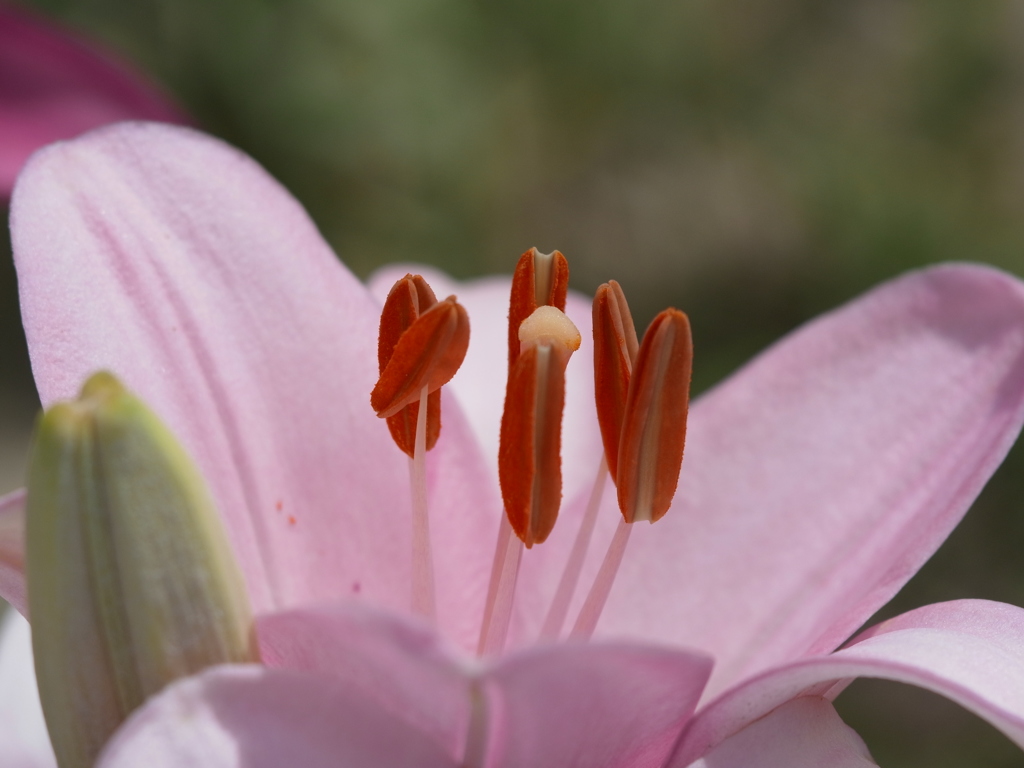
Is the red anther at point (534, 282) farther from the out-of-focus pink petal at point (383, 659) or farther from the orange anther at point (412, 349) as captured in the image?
the out-of-focus pink petal at point (383, 659)

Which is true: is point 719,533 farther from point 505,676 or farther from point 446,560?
point 505,676

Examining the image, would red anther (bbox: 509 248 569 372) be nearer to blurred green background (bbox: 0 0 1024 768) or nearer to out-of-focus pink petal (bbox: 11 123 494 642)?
out-of-focus pink petal (bbox: 11 123 494 642)

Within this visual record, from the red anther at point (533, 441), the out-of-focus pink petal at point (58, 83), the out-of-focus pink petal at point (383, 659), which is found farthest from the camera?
the out-of-focus pink petal at point (58, 83)

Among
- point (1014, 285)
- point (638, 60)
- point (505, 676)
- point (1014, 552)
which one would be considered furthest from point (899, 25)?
point (505, 676)

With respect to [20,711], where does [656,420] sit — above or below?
above

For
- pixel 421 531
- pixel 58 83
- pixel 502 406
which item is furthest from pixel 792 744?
pixel 58 83

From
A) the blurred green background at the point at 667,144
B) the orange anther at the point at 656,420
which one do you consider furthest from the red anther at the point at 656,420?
the blurred green background at the point at 667,144

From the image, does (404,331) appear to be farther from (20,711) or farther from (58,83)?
(58,83)
